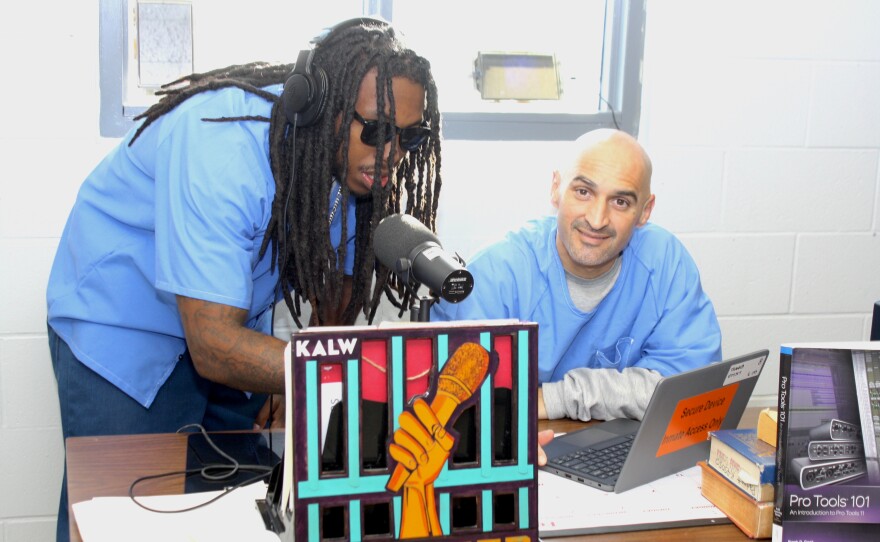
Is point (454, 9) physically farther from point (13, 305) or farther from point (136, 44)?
point (13, 305)

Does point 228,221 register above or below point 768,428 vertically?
above

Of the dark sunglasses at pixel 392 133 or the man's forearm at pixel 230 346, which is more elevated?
the dark sunglasses at pixel 392 133

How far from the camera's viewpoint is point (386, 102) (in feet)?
5.19

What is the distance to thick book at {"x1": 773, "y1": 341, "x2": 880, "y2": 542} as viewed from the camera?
43.5 inches

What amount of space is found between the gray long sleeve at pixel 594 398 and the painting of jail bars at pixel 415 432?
0.58 metres

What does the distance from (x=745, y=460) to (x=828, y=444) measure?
119 millimetres

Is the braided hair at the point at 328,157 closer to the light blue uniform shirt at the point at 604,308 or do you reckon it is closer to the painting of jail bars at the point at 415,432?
the light blue uniform shirt at the point at 604,308

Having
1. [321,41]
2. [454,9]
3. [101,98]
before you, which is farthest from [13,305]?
[454,9]

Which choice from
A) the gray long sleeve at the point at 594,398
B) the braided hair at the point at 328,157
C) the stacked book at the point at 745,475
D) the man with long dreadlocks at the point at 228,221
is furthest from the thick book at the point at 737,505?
the man with long dreadlocks at the point at 228,221

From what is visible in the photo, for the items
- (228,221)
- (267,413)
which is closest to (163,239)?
(228,221)

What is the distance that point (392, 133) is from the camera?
1.59 m

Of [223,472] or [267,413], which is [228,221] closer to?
[223,472]

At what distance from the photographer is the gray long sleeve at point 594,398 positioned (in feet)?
5.29

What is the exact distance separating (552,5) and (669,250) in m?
0.92
